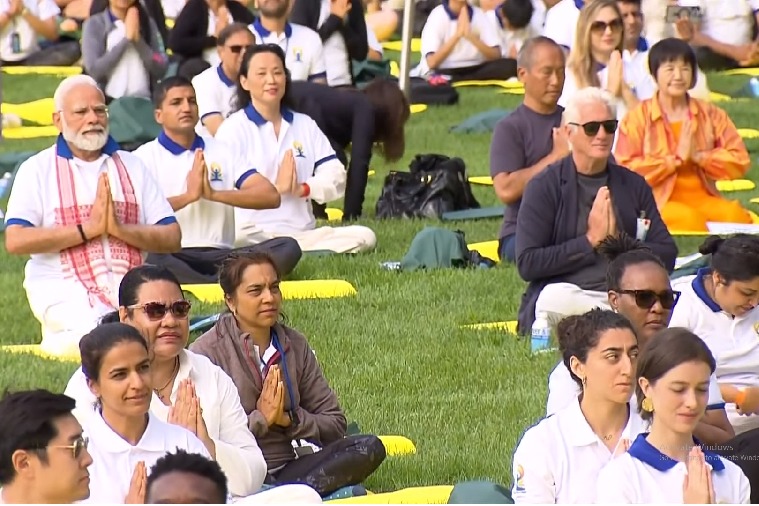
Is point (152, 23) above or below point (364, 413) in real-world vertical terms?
above

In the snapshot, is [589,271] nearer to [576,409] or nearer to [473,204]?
[576,409]

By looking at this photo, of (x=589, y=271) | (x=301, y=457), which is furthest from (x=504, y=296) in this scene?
(x=301, y=457)

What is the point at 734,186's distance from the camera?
41.4 feet

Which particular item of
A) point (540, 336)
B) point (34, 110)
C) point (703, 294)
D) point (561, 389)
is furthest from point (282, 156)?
point (34, 110)

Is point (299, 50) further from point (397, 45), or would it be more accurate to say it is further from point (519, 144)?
point (397, 45)

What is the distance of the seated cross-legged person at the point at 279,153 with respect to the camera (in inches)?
395

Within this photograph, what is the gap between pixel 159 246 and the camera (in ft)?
26.2

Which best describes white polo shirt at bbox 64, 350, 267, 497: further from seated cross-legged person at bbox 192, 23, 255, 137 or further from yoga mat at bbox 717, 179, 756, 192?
yoga mat at bbox 717, 179, 756, 192

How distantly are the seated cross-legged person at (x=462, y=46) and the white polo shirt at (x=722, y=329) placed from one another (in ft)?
35.3

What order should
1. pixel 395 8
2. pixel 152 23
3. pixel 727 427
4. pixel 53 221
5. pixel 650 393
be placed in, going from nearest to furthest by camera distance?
pixel 650 393
pixel 727 427
pixel 53 221
pixel 152 23
pixel 395 8

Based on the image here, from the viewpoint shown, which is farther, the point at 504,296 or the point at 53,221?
the point at 504,296

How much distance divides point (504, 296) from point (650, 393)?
4.27 metres

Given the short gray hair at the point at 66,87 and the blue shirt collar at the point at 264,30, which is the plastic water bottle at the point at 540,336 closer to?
the short gray hair at the point at 66,87

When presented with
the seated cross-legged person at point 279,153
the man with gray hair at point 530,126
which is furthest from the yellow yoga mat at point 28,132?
the man with gray hair at point 530,126
